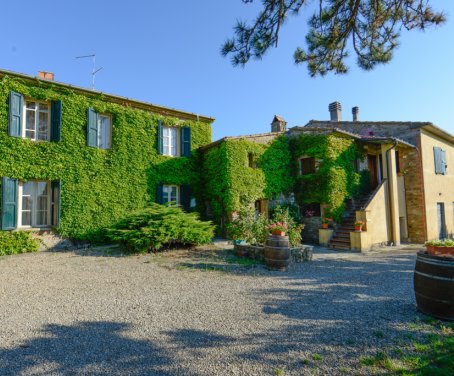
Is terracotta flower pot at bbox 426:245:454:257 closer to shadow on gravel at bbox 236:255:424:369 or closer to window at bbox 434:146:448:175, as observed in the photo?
shadow on gravel at bbox 236:255:424:369

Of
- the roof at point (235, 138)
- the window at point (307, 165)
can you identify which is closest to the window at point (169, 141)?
the roof at point (235, 138)

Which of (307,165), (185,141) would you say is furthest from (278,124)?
(185,141)

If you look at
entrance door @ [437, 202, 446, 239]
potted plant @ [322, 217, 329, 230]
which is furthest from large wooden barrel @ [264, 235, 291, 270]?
entrance door @ [437, 202, 446, 239]

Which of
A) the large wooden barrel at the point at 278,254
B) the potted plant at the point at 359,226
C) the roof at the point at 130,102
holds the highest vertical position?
the roof at the point at 130,102

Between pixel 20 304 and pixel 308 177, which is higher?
pixel 308 177

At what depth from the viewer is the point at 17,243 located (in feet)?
30.4

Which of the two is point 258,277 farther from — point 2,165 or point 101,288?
point 2,165

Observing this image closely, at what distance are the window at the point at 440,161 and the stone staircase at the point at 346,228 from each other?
220 inches

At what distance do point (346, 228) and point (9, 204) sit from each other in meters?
13.3

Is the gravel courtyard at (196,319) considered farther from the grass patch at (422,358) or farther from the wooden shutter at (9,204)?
the wooden shutter at (9,204)

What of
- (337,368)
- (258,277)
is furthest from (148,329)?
(258,277)

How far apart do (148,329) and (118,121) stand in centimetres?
983

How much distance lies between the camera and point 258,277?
21.7ft

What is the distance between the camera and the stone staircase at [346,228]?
11805 mm
